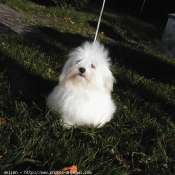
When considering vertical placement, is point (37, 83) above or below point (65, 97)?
below

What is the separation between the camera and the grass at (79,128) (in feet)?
9.43

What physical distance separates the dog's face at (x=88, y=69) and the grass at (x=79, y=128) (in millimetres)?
501

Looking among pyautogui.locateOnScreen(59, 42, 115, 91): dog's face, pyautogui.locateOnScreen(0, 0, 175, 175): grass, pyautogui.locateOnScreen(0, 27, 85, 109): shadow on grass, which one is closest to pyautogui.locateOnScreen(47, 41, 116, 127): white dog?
pyautogui.locateOnScreen(59, 42, 115, 91): dog's face

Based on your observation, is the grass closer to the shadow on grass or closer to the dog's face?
the shadow on grass

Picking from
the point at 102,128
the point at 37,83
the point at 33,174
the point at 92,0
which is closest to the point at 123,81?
the point at 37,83

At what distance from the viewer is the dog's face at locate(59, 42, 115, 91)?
3.17 meters

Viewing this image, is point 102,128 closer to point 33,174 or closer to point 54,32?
point 33,174

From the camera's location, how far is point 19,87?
435 centimetres

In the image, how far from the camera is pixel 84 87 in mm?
3297

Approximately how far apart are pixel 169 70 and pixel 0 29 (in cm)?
401

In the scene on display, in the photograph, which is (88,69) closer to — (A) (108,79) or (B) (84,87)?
(B) (84,87)

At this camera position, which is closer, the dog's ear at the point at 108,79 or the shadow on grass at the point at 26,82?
the dog's ear at the point at 108,79

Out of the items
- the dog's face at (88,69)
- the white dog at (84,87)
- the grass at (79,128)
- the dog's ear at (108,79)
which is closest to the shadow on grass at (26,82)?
the grass at (79,128)

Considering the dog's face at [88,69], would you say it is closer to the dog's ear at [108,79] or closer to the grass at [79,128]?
the dog's ear at [108,79]
